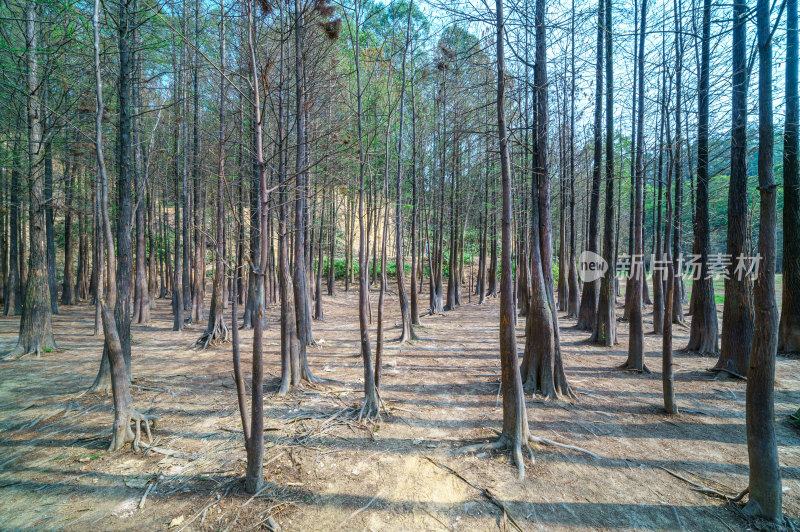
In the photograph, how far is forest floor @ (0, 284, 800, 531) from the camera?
329 centimetres

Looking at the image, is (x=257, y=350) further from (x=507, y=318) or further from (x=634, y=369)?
(x=634, y=369)

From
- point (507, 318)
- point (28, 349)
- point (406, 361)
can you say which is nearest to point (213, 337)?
point (28, 349)

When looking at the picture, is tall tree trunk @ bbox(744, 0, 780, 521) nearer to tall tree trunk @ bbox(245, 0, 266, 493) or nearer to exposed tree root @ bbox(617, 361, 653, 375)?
tall tree trunk @ bbox(245, 0, 266, 493)

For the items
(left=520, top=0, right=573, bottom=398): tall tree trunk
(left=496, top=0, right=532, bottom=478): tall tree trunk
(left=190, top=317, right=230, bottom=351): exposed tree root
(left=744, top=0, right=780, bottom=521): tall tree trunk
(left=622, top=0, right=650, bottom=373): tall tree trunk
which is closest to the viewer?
(left=744, top=0, right=780, bottom=521): tall tree trunk

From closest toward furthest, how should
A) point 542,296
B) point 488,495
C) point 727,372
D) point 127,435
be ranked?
1. point 488,495
2. point 127,435
3. point 542,296
4. point 727,372

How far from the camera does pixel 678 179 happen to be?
684 cm

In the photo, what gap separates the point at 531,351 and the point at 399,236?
499 centimetres

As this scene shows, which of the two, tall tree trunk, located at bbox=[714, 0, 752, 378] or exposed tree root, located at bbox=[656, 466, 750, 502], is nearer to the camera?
exposed tree root, located at bbox=[656, 466, 750, 502]

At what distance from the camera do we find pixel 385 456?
14.2 ft

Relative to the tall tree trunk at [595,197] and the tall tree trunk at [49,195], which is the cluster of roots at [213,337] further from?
the tall tree trunk at [595,197]

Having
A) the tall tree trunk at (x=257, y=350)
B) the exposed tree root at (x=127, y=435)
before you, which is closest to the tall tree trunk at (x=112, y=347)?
the exposed tree root at (x=127, y=435)

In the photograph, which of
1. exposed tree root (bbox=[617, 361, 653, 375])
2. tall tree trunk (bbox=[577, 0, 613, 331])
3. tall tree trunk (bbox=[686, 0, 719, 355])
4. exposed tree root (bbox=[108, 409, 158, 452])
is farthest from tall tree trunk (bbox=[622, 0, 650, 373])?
exposed tree root (bbox=[108, 409, 158, 452])

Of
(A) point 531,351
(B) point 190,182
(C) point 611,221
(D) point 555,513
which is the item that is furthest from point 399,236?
(B) point 190,182

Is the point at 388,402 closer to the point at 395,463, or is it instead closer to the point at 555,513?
the point at 395,463
